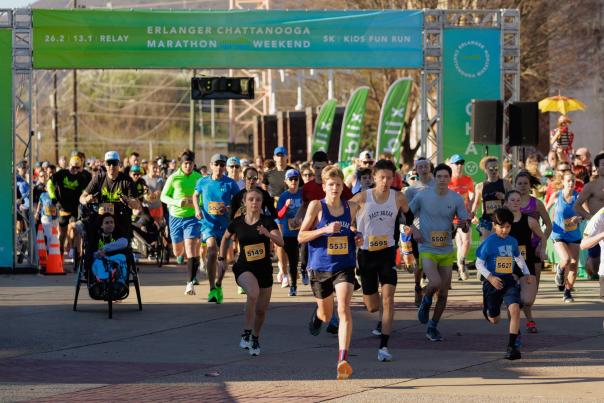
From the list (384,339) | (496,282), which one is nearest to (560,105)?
(496,282)

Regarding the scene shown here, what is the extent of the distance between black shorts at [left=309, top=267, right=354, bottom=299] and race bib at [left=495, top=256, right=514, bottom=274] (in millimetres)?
1601

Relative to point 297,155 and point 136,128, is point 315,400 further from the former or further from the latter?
point 136,128

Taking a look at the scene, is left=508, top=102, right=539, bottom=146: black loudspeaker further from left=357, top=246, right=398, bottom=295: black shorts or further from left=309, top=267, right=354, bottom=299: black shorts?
left=309, top=267, right=354, bottom=299: black shorts

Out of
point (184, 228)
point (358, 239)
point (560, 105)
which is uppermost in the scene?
point (560, 105)

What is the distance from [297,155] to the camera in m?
53.1

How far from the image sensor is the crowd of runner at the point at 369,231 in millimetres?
11445

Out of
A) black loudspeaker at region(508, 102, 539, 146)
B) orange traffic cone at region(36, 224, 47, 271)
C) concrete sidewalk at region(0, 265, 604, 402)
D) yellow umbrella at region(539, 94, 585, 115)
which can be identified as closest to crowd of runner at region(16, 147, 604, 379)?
concrete sidewalk at region(0, 265, 604, 402)

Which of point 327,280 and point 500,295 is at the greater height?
point 327,280

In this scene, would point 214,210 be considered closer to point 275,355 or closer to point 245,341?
point 245,341

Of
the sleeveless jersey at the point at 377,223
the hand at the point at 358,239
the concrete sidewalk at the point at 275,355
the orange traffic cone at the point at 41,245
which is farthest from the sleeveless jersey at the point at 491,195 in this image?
the orange traffic cone at the point at 41,245

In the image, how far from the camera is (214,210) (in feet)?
54.0

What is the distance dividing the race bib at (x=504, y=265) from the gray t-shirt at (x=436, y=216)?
109 cm

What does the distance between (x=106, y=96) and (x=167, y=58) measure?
91770mm

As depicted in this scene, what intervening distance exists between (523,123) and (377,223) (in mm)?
8800
